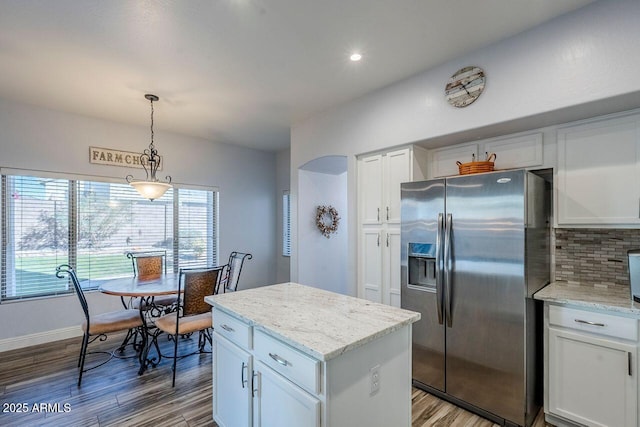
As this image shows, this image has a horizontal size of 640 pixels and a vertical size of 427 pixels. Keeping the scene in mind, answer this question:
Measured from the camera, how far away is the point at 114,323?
2928mm

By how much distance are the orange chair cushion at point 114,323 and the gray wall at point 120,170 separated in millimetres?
1396

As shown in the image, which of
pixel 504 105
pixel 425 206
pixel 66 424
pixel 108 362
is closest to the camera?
pixel 66 424

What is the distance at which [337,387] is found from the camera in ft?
4.27

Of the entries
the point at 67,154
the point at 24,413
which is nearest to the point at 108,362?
the point at 24,413

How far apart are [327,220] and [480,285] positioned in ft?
8.94

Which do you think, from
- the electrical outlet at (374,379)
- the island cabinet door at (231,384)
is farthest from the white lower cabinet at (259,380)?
the electrical outlet at (374,379)

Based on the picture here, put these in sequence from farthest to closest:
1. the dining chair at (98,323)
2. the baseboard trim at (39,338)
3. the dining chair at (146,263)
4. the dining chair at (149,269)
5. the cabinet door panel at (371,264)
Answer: the dining chair at (146,263), the dining chair at (149,269), the baseboard trim at (39,338), the cabinet door panel at (371,264), the dining chair at (98,323)

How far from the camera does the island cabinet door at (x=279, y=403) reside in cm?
132

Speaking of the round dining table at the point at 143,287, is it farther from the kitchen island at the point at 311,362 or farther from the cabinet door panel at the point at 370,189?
the cabinet door panel at the point at 370,189

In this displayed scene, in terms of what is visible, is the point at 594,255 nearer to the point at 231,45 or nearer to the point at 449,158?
the point at 449,158

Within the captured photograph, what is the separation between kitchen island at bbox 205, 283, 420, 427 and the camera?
1308 mm

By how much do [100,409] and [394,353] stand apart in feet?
7.85

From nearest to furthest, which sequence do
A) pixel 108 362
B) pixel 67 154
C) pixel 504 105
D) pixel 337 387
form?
pixel 337 387 → pixel 504 105 → pixel 108 362 → pixel 67 154

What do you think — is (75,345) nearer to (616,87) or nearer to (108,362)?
(108,362)
